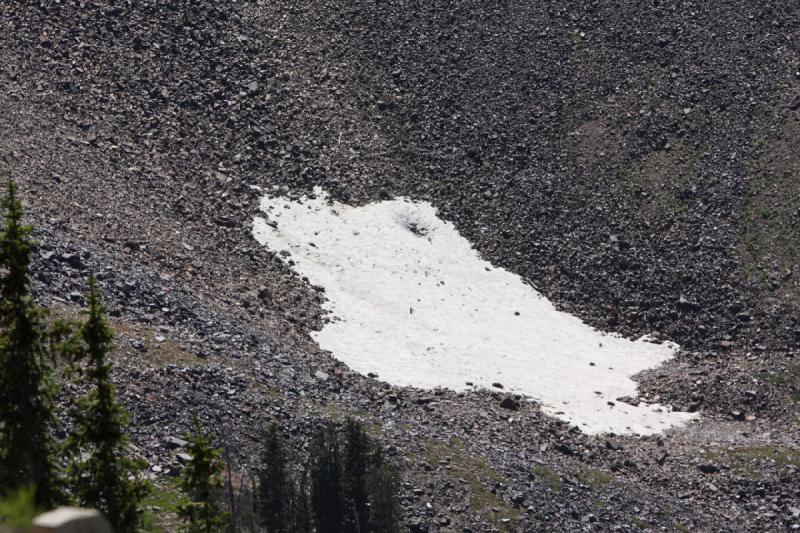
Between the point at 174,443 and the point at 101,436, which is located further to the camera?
the point at 174,443

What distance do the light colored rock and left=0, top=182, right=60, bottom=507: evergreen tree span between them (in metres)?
12.3

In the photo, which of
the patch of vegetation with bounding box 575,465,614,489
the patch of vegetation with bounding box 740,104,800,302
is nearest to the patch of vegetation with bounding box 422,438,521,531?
the patch of vegetation with bounding box 575,465,614,489

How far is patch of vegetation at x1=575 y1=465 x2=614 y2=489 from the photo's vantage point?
172 feet

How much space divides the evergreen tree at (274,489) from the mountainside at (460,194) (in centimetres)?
272

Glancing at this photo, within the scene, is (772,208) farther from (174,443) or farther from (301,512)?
(174,443)

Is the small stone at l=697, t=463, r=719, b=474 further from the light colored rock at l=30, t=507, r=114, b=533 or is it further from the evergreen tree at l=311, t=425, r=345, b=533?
the light colored rock at l=30, t=507, r=114, b=533

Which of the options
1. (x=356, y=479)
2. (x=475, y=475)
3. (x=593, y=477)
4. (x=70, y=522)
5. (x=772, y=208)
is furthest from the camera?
(x=772, y=208)

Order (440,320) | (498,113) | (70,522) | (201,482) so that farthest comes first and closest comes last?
(498,113) < (440,320) < (201,482) < (70,522)

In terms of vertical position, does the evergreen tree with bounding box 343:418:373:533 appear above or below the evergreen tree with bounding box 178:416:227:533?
above

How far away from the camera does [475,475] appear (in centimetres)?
5034

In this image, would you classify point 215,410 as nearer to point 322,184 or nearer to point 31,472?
point 31,472

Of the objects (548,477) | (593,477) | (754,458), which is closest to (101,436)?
(548,477)

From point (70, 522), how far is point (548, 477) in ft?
140

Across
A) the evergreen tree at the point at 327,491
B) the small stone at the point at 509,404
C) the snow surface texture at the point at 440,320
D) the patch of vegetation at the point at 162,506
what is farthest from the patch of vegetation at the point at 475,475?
the patch of vegetation at the point at 162,506
